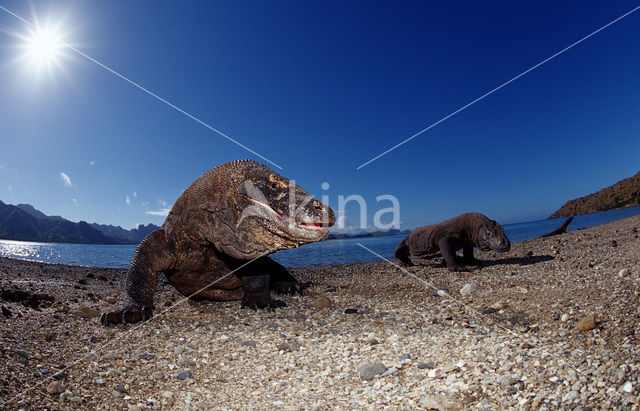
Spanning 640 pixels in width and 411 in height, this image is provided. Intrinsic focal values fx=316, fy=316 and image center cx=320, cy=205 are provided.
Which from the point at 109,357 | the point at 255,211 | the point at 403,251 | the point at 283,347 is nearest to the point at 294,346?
the point at 283,347

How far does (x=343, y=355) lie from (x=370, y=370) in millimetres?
552

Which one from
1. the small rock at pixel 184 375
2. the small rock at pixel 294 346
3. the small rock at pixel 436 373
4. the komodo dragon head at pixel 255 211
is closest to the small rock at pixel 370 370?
the small rock at pixel 436 373

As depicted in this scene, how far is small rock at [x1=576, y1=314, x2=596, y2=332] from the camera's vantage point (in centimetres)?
314

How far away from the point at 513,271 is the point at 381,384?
7.48 metres

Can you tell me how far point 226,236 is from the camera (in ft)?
15.5

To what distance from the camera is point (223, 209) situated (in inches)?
189

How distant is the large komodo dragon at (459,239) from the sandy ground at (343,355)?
4912 millimetres

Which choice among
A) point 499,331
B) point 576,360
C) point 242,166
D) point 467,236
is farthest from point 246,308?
point 467,236

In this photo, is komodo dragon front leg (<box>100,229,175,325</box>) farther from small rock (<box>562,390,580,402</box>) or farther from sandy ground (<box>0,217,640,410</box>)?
small rock (<box>562,390,580,402</box>)

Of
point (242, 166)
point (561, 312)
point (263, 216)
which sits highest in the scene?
point (242, 166)

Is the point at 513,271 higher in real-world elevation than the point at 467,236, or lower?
lower

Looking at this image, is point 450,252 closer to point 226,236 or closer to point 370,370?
point 226,236

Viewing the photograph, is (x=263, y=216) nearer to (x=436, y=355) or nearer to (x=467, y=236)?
(x=436, y=355)

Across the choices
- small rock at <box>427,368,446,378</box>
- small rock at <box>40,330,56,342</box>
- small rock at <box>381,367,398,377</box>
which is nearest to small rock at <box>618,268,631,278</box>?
small rock at <box>427,368,446,378</box>
